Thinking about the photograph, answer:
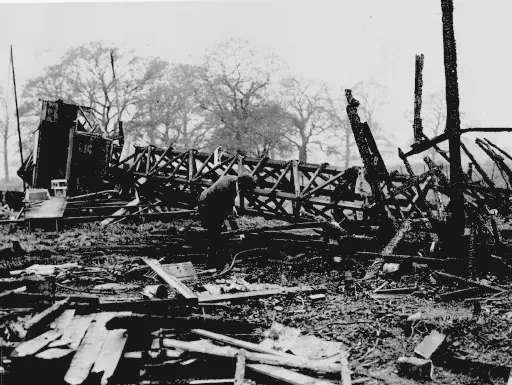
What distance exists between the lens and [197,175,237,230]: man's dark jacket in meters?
7.44

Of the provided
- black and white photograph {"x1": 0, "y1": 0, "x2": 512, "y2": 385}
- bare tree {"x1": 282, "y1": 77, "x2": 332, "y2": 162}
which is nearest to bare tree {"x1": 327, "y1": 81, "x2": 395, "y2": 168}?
bare tree {"x1": 282, "y1": 77, "x2": 332, "y2": 162}

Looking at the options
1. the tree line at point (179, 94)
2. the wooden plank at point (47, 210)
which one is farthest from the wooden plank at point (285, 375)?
the tree line at point (179, 94)

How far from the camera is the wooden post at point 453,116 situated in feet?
19.7

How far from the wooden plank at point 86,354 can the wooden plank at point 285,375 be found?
4.74ft

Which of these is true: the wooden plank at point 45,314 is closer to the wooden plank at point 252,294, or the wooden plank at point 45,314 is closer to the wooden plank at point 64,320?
the wooden plank at point 64,320

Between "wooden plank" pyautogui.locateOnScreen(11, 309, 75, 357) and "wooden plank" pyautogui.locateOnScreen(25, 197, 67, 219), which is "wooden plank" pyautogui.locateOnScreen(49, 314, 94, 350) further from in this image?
"wooden plank" pyautogui.locateOnScreen(25, 197, 67, 219)

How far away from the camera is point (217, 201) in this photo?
7.46 meters

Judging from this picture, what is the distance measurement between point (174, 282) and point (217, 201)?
2.01 meters

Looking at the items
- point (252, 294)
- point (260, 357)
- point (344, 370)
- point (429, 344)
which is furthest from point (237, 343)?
point (429, 344)

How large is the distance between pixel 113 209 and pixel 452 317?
444 inches

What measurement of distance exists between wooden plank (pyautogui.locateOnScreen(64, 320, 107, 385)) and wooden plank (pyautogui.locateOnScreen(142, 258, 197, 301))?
1.32 metres

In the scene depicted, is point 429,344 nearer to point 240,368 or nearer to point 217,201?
point 240,368

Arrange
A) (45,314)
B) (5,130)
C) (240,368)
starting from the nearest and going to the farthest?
(240,368) < (45,314) < (5,130)

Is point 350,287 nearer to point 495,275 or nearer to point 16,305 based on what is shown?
point 495,275
